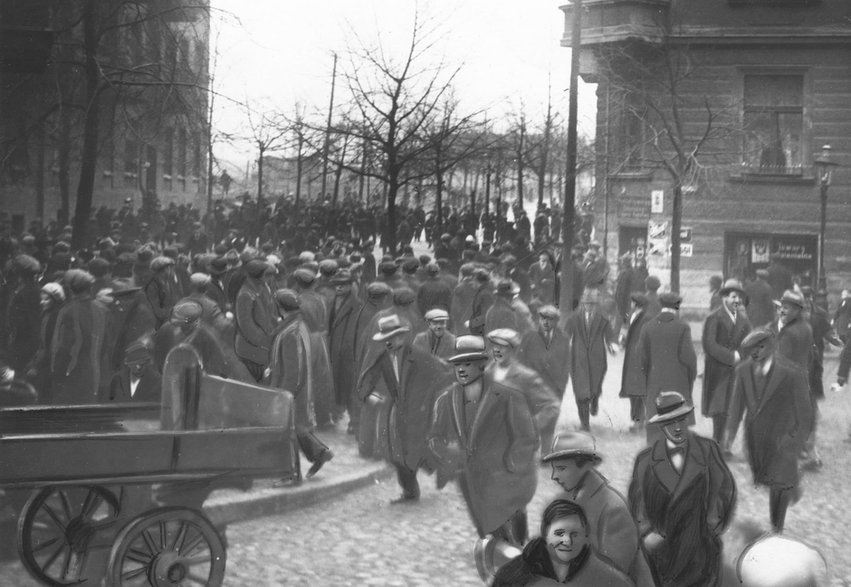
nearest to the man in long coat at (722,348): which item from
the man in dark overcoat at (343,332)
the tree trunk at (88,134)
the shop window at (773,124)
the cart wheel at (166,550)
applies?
the shop window at (773,124)

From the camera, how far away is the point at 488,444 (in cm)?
654

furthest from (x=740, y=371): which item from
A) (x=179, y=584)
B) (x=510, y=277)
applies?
(x=179, y=584)

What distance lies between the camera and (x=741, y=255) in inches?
296

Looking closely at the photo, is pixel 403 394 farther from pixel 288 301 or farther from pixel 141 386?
pixel 141 386

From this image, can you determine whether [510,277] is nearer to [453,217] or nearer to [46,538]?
[453,217]

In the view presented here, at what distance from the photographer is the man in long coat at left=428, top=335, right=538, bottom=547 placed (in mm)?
6484

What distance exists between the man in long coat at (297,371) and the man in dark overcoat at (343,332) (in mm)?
507

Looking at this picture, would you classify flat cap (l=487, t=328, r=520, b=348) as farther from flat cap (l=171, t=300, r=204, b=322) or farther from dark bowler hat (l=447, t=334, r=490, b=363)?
flat cap (l=171, t=300, r=204, b=322)

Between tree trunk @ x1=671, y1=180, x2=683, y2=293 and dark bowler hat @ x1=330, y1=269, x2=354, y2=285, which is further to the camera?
dark bowler hat @ x1=330, y1=269, x2=354, y2=285

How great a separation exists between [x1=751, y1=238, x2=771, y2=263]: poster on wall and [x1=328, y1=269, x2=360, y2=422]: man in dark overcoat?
2.86 meters

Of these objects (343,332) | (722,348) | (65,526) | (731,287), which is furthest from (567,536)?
(343,332)

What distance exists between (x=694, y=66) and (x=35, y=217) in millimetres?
4302

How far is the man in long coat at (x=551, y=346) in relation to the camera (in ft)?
29.2

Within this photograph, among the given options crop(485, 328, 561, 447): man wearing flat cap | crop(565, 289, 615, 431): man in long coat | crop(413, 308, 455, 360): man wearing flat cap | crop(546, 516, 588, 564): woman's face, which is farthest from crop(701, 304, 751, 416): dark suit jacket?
crop(546, 516, 588, 564): woman's face
